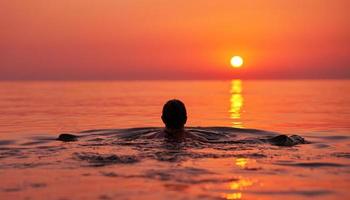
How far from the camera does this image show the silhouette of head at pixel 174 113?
14387 mm

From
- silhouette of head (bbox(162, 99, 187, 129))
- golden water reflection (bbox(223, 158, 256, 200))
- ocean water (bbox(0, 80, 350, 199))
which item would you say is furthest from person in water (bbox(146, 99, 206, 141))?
golden water reflection (bbox(223, 158, 256, 200))

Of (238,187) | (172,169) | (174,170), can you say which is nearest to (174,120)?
(172,169)

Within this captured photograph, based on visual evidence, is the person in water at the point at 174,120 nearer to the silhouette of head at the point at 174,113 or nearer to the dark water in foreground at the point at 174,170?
the silhouette of head at the point at 174,113

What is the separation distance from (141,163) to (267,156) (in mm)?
3132

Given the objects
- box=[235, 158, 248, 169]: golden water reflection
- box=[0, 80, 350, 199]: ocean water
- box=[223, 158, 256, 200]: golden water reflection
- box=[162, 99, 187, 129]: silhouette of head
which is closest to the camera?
box=[223, 158, 256, 200]: golden water reflection

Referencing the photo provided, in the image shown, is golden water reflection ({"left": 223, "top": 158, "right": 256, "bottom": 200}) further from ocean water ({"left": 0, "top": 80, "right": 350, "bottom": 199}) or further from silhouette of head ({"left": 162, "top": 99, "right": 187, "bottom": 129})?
silhouette of head ({"left": 162, "top": 99, "right": 187, "bottom": 129})

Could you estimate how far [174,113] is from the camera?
14734mm

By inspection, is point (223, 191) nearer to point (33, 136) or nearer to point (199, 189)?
point (199, 189)

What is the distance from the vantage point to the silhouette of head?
14387mm

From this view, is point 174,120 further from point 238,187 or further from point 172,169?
point 238,187

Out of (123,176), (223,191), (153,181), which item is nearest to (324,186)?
(223,191)

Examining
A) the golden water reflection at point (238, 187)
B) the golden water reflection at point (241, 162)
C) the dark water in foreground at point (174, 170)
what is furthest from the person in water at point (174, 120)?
the golden water reflection at point (238, 187)

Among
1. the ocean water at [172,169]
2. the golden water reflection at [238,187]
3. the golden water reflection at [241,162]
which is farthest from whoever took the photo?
the golden water reflection at [241,162]

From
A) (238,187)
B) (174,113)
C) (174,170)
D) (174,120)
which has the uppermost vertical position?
(174,113)
